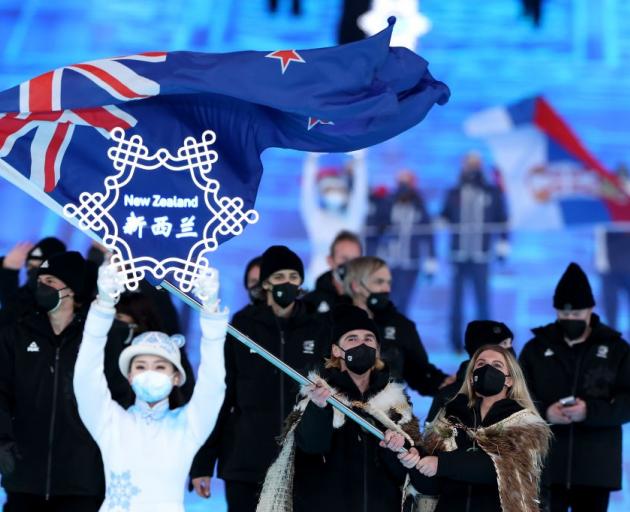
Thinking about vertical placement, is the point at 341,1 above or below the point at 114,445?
above

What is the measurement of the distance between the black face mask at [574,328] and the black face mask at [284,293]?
4.35 feet

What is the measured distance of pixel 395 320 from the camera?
710 centimetres

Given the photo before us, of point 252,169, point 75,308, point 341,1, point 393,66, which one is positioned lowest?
point 75,308

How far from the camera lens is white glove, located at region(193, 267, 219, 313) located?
4.80m

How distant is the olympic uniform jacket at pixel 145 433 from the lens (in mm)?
4984

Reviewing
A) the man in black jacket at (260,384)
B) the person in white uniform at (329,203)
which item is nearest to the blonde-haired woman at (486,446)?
the man in black jacket at (260,384)

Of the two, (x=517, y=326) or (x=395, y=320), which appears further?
(x=517, y=326)

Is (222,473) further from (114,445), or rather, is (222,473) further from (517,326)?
(517,326)

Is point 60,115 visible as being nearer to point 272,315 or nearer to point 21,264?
point 272,315

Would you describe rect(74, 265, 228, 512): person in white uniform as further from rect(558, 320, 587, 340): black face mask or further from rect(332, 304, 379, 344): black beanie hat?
rect(558, 320, 587, 340): black face mask

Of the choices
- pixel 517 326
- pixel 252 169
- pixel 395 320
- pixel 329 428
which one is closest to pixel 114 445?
pixel 329 428

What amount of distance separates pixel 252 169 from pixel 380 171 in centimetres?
740

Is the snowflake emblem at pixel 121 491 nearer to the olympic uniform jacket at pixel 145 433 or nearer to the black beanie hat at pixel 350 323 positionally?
the olympic uniform jacket at pixel 145 433

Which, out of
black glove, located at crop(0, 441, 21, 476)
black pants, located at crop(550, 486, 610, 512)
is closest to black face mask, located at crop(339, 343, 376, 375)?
black glove, located at crop(0, 441, 21, 476)
